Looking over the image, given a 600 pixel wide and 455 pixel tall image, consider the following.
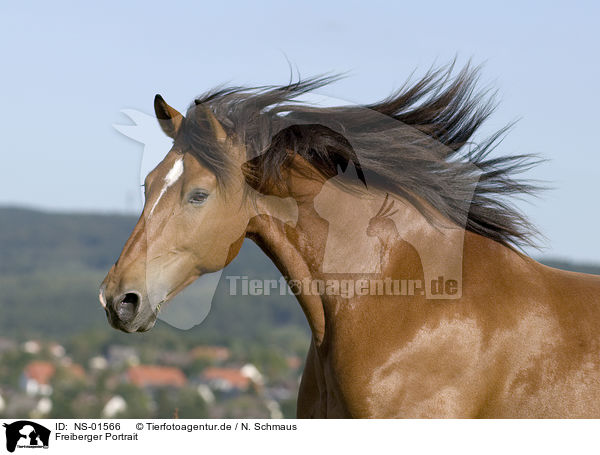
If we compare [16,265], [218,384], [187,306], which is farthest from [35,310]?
[187,306]

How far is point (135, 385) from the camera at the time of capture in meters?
72.2

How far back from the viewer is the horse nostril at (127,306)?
3855 mm

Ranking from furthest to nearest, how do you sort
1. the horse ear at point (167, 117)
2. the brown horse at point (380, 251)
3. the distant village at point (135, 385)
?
the distant village at point (135, 385) < the horse ear at point (167, 117) < the brown horse at point (380, 251)

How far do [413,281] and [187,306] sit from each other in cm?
152

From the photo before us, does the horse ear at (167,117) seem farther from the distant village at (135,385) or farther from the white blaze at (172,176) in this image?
the distant village at (135,385)

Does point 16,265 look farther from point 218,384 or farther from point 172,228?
point 172,228

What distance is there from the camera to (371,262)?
406 cm

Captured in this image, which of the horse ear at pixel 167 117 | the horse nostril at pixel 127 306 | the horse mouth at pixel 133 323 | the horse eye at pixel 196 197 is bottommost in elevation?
the horse mouth at pixel 133 323

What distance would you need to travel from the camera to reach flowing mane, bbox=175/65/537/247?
13.7ft

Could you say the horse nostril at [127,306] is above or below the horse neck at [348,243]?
below

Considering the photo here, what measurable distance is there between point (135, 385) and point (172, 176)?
7169cm
